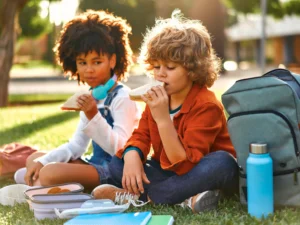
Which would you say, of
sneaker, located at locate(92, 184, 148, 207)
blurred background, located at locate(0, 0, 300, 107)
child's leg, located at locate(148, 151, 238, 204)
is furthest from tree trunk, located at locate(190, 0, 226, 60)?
child's leg, located at locate(148, 151, 238, 204)

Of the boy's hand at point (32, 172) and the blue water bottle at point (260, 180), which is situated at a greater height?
the blue water bottle at point (260, 180)

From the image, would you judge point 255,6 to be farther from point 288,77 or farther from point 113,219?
point 113,219

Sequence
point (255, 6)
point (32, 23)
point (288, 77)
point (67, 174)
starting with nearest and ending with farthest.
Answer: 1. point (288, 77)
2. point (67, 174)
3. point (32, 23)
4. point (255, 6)

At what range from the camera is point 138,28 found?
104 feet

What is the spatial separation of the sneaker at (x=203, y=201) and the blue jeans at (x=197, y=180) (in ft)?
0.10

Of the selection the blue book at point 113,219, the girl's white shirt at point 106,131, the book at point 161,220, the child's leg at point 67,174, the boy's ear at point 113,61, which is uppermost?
the boy's ear at point 113,61

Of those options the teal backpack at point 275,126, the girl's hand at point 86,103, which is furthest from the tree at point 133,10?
the teal backpack at point 275,126

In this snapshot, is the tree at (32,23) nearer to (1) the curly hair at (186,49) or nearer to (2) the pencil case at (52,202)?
(1) the curly hair at (186,49)

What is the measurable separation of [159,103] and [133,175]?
0.41 meters

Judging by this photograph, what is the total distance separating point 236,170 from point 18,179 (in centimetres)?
153

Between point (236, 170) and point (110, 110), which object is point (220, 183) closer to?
Answer: point (236, 170)

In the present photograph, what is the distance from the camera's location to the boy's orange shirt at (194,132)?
2.81 meters

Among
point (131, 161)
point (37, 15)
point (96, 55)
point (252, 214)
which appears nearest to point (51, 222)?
point (131, 161)

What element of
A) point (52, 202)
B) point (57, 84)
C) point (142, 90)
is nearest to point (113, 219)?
point (52, 202)
